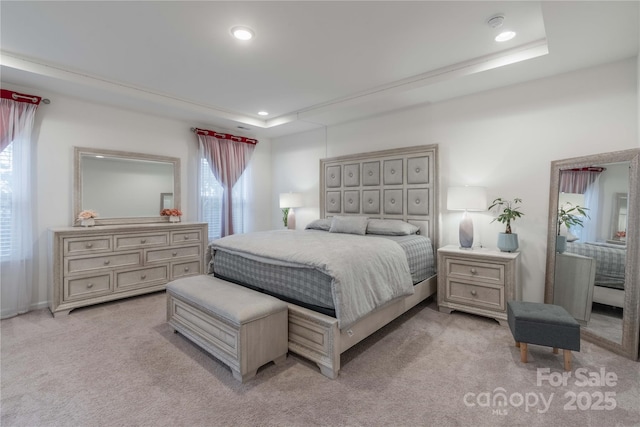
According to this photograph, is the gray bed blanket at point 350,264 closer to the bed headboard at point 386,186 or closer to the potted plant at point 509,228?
the potted plant at point 509,228

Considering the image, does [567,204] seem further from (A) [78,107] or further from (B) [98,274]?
(A) [78,107]

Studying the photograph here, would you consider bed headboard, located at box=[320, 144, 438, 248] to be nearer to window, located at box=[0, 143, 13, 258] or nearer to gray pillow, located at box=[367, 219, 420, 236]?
gray pillow, located at box=[367, 219, 420, 236]

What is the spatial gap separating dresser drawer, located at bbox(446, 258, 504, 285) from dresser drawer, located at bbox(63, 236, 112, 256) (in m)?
3.90

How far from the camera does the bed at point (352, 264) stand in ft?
6.91

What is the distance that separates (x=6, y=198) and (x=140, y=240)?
1317 millimetres

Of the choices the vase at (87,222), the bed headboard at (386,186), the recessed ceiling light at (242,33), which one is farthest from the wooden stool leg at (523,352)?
the vase at (87,222)

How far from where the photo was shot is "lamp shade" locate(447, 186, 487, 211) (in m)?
3.17

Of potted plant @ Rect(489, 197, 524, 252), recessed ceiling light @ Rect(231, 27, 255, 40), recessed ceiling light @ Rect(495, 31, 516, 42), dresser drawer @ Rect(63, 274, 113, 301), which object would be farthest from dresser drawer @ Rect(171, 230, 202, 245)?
recessed ceiling light @ Rect(495, 31, 516, 42)

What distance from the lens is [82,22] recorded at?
2.30 m

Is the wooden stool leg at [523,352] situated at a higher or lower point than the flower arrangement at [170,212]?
lower

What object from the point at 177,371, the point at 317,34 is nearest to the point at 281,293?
the point at 177,371

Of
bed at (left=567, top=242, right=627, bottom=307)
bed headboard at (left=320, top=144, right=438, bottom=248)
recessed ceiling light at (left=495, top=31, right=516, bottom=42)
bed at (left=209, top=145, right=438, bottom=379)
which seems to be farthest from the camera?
bed headboard at (left=320, top=144, right=438, bottom=248)

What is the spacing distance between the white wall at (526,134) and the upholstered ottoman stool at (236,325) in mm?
2512

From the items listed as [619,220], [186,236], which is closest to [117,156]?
[186,236]
